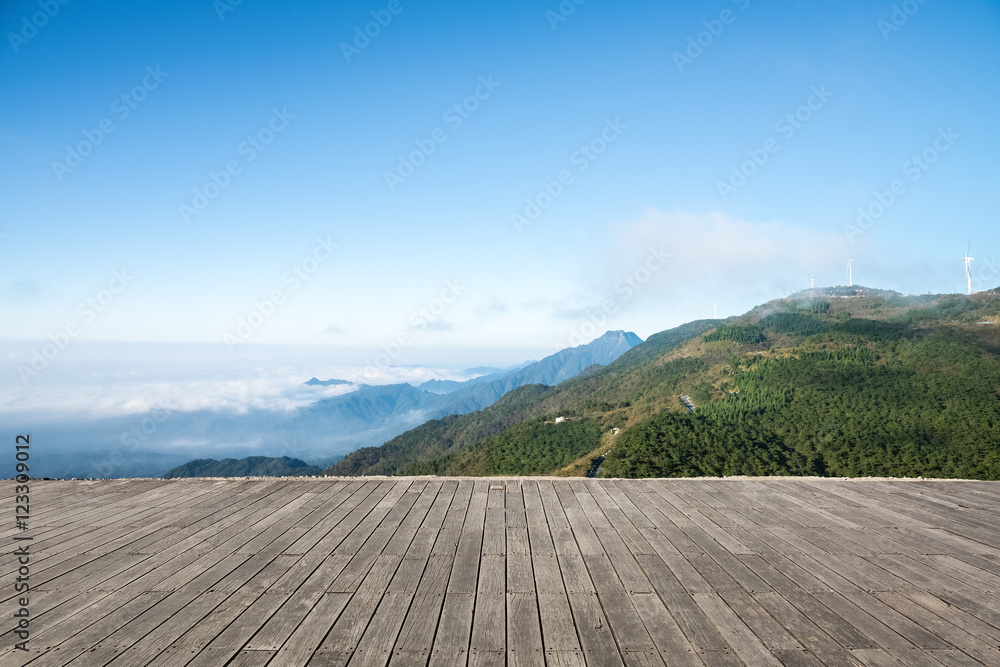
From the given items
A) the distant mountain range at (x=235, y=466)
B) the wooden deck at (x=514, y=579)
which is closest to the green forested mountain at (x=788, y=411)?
the wooden deck at (x=514, y=579)

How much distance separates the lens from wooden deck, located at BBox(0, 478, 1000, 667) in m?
3.04

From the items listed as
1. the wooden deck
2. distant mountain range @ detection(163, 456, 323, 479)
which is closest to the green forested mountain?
the wooden deck

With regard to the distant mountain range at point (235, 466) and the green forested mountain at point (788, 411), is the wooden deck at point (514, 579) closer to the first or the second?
the green forested mountain at point (788, 411)

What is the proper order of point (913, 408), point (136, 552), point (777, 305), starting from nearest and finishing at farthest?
point (136, 552), point (913, 408), point (777, 305)

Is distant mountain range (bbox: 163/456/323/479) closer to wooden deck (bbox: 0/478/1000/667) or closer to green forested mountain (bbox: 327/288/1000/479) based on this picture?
green forested mountain (bbox: 327/288/1000/479)

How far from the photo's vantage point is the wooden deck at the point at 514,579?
3.04 meters

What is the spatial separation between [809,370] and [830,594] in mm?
102634

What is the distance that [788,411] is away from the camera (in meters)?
78.8

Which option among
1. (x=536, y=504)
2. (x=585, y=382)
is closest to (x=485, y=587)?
(x=536, y=504)

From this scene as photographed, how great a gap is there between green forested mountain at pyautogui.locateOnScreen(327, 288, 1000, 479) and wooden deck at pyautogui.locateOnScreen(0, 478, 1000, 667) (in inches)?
848

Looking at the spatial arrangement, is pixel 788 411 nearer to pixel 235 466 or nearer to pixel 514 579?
pixel 514 579

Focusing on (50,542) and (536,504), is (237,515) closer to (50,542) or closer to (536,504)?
(50,542)

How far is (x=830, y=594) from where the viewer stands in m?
3.73

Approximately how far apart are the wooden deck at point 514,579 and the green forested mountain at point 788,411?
848 inches
